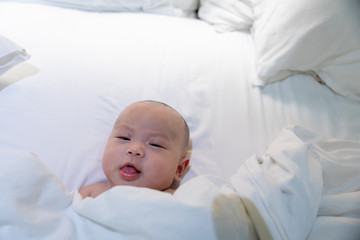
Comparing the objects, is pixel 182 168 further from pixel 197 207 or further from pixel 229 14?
pixel 229 14

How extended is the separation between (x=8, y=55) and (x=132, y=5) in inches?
34.2

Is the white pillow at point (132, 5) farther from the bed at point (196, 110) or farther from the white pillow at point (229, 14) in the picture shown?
the white pillow at point (229, 14)

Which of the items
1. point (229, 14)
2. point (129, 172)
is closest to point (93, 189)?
point (129, 172)

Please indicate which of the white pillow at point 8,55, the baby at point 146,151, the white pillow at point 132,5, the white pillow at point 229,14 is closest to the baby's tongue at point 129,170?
the baby at point 146,151

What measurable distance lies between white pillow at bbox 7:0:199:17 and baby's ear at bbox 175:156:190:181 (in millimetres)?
1147

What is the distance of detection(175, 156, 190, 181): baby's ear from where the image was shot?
928mm

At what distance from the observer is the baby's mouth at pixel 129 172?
792 mm

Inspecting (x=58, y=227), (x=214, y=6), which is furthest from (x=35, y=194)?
(x=214, y=6)

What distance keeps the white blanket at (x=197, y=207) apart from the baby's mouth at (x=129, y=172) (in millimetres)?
93

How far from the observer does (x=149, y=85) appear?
120 cm

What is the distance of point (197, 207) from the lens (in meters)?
0.65

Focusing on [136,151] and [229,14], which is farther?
[229,14]

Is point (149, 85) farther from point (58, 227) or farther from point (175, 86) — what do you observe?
point (58, 227)

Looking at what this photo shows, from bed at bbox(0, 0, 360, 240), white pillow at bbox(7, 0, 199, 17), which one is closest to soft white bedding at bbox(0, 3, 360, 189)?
bed at bbox(0, 0, 360, 240)
